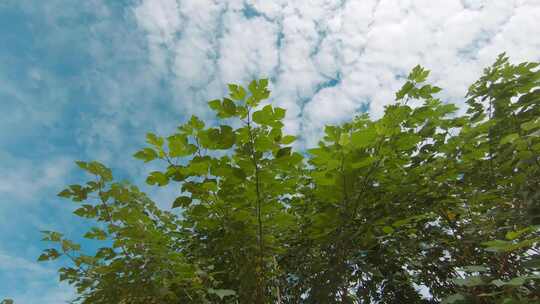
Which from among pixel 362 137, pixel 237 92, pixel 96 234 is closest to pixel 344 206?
pixel 362 137

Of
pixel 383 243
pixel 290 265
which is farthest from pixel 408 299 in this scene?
pixel 290 265

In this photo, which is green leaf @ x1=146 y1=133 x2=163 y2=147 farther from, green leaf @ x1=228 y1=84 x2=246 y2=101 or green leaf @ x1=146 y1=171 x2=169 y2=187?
green leaf @ x1=228 y1=84 x2=246 y2=101

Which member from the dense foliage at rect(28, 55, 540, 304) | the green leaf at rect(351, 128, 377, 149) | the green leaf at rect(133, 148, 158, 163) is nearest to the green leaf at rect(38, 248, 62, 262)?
the dense foliage at rect(28, 55, 540, 304)

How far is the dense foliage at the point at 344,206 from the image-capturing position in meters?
2.02

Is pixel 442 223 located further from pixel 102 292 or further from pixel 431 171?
pixel 102 292

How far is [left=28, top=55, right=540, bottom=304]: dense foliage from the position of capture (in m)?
2.02

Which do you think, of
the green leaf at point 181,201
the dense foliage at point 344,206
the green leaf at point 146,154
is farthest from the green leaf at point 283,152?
the green leaf at point 146,154

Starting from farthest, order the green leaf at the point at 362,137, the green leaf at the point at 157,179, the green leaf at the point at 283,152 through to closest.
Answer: the green leaf at the point at 157,179 < the green leaf at the point at 283,152 < the green leaf at the point at 362,137

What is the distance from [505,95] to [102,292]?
11.9 feet

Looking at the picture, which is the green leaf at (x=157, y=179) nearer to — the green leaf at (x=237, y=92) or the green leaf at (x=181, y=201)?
the green leaf at (x=181, y=201)

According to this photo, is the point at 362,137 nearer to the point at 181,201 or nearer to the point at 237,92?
the point at 237,92

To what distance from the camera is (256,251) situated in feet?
8.82

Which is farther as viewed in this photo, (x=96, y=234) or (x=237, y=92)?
(x=96, y=234)

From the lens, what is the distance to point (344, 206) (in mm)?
2291
